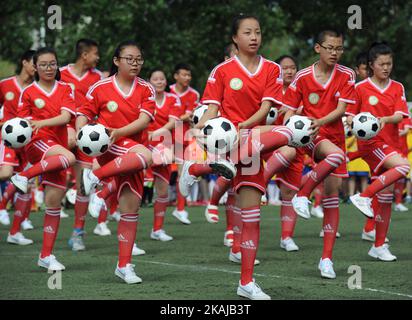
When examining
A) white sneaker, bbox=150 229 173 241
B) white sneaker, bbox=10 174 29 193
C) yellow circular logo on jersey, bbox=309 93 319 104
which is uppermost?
yellow circular logo on jersey, bbox=309 93 319 104

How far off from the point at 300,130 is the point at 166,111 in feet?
21.1

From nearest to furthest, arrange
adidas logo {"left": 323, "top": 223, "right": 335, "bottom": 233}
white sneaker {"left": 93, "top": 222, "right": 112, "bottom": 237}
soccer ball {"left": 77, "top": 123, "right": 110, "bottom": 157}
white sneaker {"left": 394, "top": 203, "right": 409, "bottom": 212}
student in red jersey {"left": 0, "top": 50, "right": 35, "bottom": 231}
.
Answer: soccer ball {"left": 77, "top": 123, "right": 110, "bottom": 157} → adidas logo {"left": 323, "top": 223, "right": 335, "bottom": 233} → student in red jersey {"left": 0, "top": 50, "right": 35, "bottom": 231} → white sneaker {"left": 93, "top": 222, "right": 112, "bottom": 237} → white sneaker {"left": 394, "top": 203, "right": 409, "bottom": 212}

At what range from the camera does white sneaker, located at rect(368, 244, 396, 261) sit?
11.1m

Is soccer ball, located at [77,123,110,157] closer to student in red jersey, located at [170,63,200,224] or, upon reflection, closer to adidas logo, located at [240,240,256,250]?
adidas logo, located at [240,240,256,250]

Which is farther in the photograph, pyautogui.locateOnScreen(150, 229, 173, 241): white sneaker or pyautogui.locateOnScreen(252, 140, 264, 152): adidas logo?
pyautogui.locateOnScreen(150, 229, 173, 241): white sneaker

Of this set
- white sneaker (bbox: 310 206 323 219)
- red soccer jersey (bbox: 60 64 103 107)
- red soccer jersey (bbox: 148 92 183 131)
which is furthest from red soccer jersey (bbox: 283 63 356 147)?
white sneaker (bbox: 310 206 323 219)

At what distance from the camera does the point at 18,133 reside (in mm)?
10453

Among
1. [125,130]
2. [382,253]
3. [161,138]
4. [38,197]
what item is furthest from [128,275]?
[38,197]

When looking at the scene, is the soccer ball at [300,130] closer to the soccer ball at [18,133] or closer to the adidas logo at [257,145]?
the adidas logo at [257,145]

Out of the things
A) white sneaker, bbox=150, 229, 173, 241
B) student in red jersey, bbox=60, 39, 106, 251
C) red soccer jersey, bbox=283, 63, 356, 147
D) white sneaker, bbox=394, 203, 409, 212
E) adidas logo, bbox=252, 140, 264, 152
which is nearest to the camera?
adidas logo, bbox=252, 140, 264, 152

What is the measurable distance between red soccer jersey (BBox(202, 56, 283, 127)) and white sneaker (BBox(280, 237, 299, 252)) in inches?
150
